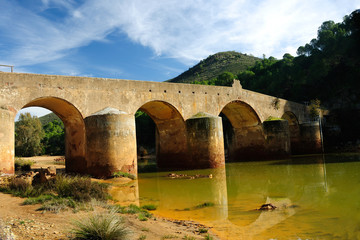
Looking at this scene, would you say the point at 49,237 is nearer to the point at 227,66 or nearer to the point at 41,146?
the point at 41,146

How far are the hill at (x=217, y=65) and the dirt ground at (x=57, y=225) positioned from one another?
6305cm

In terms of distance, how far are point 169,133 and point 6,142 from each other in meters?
9.66

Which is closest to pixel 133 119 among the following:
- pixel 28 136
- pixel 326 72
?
pixel 326 72

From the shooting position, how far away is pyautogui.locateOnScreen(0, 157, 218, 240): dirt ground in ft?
13.7

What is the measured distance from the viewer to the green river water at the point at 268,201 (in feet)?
17.1

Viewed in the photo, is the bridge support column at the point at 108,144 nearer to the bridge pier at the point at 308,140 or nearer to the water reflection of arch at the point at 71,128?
the water reflection of arch at the point at 71,128

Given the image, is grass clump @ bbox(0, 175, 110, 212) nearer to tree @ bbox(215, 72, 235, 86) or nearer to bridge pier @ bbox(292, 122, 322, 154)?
bridge pier @ bbox(292, 122, 322, 154)

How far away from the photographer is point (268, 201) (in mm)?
7852

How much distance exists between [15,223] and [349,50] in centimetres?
3831

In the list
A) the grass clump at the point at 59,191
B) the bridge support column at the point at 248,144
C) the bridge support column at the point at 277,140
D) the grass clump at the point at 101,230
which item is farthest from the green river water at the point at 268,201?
the bridge support column at the point at 248,144

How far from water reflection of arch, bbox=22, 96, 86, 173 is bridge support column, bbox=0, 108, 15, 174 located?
7.66ft

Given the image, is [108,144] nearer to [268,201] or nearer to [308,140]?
[268,201]

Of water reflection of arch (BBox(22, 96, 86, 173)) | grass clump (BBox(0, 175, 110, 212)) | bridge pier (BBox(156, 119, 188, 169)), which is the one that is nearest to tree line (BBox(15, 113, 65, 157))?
bridge pier (BBox(156, 119, 188, 169))

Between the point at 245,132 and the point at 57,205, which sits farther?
the point at 245,132
